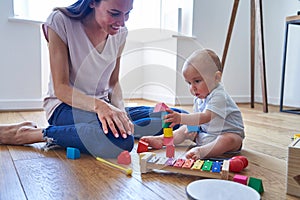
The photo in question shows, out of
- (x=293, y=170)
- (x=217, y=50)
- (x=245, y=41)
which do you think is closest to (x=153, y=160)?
(x=293, y=170)

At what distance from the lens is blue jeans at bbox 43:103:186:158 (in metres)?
0.73

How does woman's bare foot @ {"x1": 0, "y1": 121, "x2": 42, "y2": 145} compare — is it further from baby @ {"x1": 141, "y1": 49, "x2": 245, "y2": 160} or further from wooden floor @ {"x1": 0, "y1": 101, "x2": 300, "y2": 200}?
baby @ {"x1": 141, "y1": 49, "x2": 245, "y2": 160}

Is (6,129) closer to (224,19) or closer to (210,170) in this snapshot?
(210,170)

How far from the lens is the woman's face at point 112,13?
708 millimetres

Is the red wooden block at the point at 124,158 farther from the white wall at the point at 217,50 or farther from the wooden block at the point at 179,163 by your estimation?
the white wall at the point at 217,50

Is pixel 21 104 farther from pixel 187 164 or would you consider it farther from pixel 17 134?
pixel 187 164

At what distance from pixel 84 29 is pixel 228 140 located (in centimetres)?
50

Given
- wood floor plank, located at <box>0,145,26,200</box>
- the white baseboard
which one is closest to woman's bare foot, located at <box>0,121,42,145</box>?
wood floor plank, located at <box>0,145,26,200</box>

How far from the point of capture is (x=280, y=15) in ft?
6.85

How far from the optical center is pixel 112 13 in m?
0.73

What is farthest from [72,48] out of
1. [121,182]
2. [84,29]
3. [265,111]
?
[265,111]

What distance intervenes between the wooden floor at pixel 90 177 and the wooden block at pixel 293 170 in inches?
0.6

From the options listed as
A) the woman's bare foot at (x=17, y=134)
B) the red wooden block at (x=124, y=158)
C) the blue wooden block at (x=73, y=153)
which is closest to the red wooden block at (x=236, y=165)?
the red wooden block at (x=124, y=158)

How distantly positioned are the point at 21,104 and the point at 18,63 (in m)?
0.22
